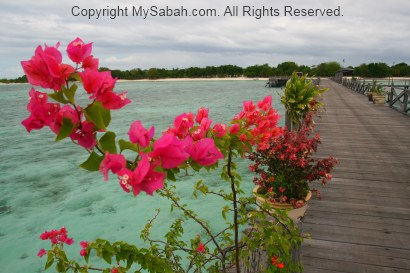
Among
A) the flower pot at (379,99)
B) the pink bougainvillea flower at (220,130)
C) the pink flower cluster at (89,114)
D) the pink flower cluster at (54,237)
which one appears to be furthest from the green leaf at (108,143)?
the flower pot at (379,99)

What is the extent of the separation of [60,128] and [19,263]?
650 cm

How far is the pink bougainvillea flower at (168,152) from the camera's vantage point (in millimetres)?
800

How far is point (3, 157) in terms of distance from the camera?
1410 cm

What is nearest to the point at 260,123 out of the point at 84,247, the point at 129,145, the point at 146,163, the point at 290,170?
the point at 129,145

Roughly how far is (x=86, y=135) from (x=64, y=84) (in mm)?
146

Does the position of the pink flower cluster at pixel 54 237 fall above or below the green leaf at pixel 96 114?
below

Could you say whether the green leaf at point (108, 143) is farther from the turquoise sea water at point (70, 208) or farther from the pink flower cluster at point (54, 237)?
the turquoise sea water at point (70, 208)

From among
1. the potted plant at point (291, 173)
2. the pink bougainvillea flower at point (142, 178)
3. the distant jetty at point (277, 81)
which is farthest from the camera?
the distant jetty at point (277, 81)

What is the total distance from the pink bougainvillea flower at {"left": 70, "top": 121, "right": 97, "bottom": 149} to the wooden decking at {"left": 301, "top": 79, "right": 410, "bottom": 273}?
9.05 feet

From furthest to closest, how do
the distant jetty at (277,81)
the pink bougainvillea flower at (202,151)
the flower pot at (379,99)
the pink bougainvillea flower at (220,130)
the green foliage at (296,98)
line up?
the distant jetty at (277,81) → the flower pot at (379,99) → the green foliage at (296,98) → the pink bougainvillea flower at (220,130) → the pink bougainvillea flower at (202,151)

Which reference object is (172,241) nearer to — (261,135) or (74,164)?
(261,135)

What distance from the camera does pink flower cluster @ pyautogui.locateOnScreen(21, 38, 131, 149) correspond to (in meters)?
0.79

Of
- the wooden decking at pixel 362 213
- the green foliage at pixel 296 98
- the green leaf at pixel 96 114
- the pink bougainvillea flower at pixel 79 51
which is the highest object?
the pink bougainvillea flower at pixel 79 51

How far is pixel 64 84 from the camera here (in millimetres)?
825
